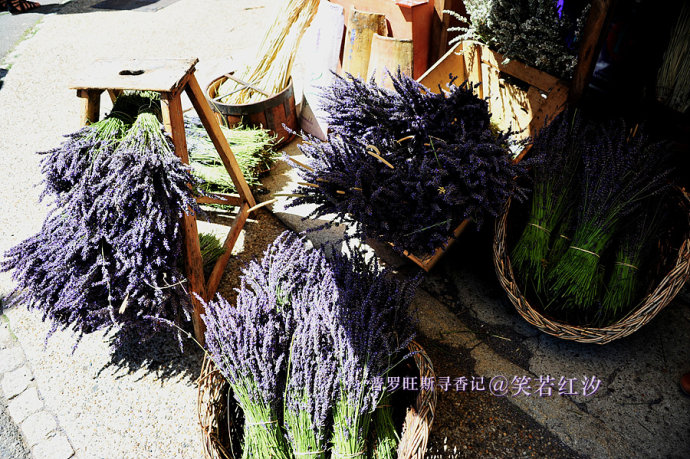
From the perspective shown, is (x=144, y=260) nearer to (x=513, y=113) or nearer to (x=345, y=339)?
(x=345, y=339)

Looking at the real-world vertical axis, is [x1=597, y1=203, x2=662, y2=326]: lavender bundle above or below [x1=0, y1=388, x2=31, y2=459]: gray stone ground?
above

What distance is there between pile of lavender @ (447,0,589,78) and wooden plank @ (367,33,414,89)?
0.48 meters

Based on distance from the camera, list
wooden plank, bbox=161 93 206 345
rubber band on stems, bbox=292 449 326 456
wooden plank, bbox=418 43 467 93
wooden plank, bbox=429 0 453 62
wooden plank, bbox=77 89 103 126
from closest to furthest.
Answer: rubber band on stems, bbox=292 449 326 456 → wooden plank, bbox=161 93 206 345 → wooden plank, bbox=77 89 103 126 → wooden plank, bbox=418 43 467 93 → wooden plank, bbox=429 0 453 62

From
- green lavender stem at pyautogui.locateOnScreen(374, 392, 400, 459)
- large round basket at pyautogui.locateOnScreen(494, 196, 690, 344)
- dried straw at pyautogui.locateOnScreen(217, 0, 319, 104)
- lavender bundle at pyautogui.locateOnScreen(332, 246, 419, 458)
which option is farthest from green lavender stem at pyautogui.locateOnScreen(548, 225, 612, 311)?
dried straw at pyautogui.locateOnScreen(217, 0, 319, 104)

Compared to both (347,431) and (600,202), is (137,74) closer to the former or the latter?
(347,431)

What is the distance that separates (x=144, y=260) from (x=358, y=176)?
104 cm

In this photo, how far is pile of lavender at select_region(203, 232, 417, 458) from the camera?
62.5 inches

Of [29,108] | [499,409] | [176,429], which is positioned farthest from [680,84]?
[29,108]

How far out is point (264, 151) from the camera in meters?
3.22

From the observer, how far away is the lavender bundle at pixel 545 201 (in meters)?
2.17

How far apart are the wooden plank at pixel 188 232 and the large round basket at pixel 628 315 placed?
149cm

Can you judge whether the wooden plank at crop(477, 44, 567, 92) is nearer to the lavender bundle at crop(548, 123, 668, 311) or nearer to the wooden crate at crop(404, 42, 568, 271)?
the wooden crate at crop(404, 42, 568, 271)

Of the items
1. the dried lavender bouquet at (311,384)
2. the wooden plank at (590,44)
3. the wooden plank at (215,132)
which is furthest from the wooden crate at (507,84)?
the dried lavender bouquet at (311,384)

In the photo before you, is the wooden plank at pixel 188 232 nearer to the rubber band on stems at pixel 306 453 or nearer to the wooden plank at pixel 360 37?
the rubber band on stems at pixel 306 453
